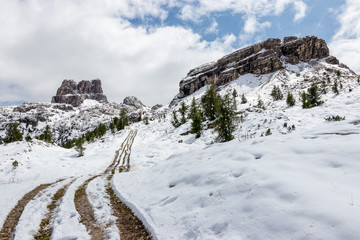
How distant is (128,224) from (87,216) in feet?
5.79

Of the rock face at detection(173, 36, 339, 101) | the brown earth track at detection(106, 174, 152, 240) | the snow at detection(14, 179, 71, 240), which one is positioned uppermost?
the rock face at detection(173, 36, 339, 101)

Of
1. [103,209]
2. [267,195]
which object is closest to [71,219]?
[103,209]

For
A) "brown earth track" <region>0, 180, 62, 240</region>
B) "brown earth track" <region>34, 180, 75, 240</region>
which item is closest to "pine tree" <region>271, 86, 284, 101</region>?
"brown earth track" <region>34, 180, 75, 240</region>

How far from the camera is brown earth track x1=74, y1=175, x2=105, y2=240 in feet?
16.0

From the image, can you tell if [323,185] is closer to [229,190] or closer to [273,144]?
[229,190]

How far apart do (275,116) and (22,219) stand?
24.1 metres

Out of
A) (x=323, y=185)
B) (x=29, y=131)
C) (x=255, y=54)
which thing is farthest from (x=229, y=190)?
(x=29, y=131)

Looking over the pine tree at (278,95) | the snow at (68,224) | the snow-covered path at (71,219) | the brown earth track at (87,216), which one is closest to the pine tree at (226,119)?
the snow-covered path at (71,219)

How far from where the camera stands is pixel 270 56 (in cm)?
12838

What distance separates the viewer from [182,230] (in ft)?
14.8

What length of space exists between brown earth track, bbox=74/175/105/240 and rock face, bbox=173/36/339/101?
144 meters

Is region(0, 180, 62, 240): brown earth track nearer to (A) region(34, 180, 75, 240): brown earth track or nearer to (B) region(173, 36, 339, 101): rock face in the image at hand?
(A) region(34, 180, 75, 240): brown earth track

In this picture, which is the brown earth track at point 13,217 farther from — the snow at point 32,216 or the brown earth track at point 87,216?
the brown earth track at point 87,216

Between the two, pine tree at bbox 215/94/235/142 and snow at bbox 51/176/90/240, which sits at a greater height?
pine tree at bbox 215/94/235/142
